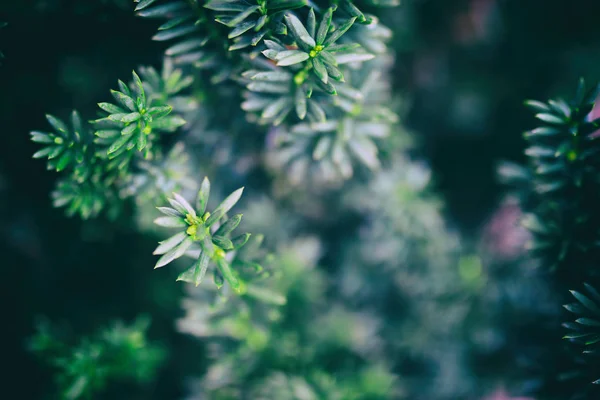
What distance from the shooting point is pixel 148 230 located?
1.96 meters

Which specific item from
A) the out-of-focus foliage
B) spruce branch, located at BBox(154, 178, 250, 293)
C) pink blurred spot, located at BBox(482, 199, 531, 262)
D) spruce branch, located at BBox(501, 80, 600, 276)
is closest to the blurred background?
pink blurred spot, located at BBox(482, 199, 531, 262)

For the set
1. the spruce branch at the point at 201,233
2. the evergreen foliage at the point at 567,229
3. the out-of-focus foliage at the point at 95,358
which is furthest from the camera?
the out-of-focus foliage at the point at 95,358

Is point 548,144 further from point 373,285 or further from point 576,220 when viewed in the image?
point 373,285

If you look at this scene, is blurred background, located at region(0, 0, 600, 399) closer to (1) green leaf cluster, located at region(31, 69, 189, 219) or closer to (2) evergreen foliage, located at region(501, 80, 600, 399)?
(1) green leaf cluster, located at region(31, 69, 189, 219)

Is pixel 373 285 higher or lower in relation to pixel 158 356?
higher

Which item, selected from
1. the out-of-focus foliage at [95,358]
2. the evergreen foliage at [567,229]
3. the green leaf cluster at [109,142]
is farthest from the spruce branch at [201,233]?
the evergreen foliage at [567,229]

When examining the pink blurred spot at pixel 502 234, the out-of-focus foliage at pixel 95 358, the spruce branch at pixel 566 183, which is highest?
the pink blurred spot at pixel 502 234

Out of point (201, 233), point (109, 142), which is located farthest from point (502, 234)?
point (109, 142)

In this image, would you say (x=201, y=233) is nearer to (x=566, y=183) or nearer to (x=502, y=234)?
(x=566, y=183)

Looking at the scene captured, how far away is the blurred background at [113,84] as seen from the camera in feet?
5.54

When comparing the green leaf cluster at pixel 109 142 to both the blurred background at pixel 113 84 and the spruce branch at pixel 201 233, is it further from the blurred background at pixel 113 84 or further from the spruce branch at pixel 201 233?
the blurred background at pixel 113 84

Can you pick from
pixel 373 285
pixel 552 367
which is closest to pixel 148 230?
pixel 373 285

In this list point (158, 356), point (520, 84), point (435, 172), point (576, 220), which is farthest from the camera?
point (435, 172)

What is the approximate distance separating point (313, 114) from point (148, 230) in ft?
3.46
